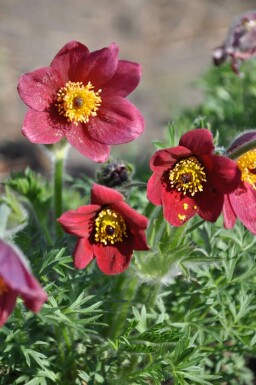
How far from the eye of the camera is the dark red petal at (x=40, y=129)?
4.83ft

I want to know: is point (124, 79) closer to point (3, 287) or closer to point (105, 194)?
point (105, 194)

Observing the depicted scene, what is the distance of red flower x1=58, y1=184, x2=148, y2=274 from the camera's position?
1331mm

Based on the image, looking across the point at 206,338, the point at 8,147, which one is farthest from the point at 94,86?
the point at 8,147

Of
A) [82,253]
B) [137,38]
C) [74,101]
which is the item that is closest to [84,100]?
[74,101]

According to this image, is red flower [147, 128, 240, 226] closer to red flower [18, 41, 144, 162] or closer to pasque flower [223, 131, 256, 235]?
pasque flower [223, 131, 256, 235]

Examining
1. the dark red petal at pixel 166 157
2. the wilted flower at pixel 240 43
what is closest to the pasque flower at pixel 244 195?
the dark red petal at pixel 166 157

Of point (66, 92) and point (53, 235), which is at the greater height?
point (66, 92)

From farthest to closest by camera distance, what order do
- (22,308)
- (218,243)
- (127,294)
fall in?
(218,243) < (127,294) < (22,308)

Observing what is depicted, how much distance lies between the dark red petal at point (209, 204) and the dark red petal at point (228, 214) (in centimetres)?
2

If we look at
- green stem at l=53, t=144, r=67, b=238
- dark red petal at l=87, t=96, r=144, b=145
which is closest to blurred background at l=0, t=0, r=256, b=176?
green stem at l=53, t=144, r=67, b=238

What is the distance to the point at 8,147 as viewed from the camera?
126 inches

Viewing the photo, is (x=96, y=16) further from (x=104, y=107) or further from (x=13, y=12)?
(x=104, y=107)

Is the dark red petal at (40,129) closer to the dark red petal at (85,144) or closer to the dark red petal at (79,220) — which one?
the dark red petal at (85,144)

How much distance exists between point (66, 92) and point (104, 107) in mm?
94
